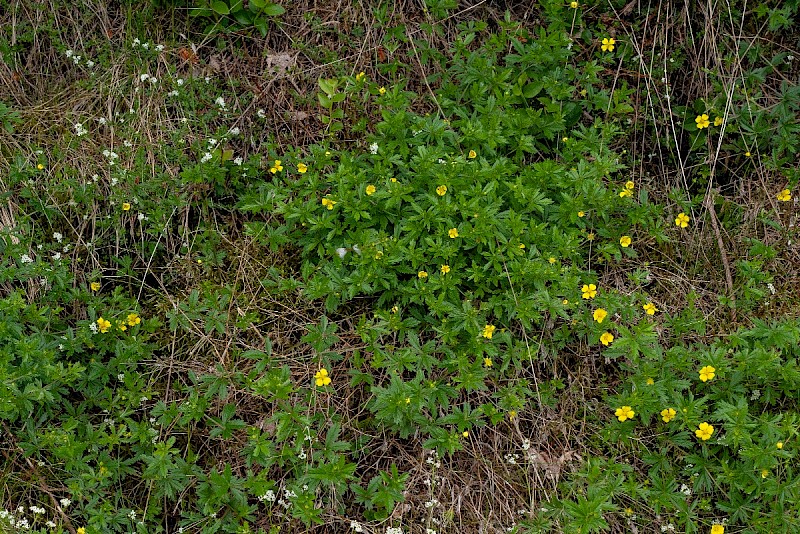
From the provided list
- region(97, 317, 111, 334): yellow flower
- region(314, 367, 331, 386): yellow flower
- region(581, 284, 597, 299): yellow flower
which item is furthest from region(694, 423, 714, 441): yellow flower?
region(97, 317, 111, 334): yellow flower

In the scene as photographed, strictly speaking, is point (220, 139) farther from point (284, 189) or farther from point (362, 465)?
point (362, 465)

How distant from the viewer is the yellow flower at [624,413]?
291 centimetres

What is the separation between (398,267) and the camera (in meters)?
3.18

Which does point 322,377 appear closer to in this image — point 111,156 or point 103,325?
point 103,325

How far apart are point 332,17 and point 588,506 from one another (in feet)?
9.98

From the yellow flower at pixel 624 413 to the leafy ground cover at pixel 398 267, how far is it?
31 millimetres

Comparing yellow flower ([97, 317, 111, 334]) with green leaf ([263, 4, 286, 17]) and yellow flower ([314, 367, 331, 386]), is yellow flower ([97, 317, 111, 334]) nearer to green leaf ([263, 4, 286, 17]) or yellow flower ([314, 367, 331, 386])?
yellow flower ([314, 367, 331, 386])

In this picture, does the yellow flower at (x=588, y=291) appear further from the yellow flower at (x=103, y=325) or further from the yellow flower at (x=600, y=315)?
the yellow flower at (x=103, y=325)

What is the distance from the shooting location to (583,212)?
325 cm

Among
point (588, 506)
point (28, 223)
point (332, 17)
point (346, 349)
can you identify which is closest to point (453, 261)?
point (346, 349)

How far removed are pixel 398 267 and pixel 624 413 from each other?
3.98 ft

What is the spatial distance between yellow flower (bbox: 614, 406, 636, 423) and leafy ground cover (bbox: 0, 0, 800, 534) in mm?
31

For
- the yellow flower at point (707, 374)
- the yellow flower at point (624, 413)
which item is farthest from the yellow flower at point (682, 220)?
the yellow flower at point (624, 413)

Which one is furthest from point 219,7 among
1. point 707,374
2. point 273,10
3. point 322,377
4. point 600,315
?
point 707,374
